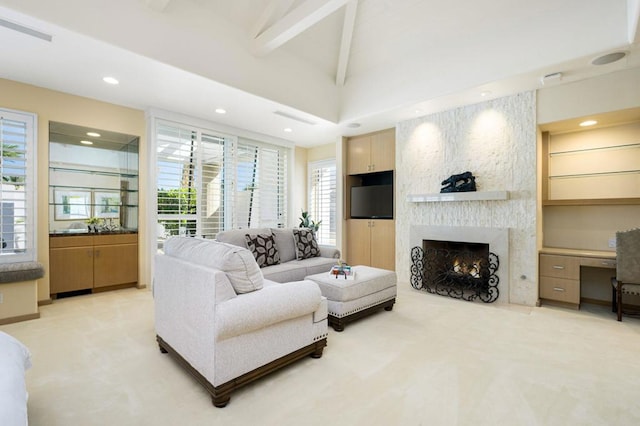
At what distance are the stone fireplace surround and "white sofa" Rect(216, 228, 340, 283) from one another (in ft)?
4.96

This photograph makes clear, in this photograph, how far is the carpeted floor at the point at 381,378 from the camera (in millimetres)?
1729

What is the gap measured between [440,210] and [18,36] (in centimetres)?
516

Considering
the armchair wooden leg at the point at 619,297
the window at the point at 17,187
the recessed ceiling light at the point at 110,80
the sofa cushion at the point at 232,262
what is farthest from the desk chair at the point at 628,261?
the window at the point at 17,187

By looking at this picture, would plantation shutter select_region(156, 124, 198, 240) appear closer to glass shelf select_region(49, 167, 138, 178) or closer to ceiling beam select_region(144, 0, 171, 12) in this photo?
glass shelf select_region(49, 167, 138, 178)

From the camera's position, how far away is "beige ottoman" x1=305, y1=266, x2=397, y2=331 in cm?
296

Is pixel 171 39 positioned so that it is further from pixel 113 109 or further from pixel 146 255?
pixel 146 255

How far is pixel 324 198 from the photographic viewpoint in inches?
265

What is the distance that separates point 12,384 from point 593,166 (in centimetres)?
563

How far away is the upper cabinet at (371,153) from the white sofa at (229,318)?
3678mm

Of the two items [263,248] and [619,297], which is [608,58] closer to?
[619,297]

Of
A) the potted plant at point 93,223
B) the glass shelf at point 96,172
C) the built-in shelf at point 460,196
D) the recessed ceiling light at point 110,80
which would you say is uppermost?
the recessed ceiling light at point 110,80

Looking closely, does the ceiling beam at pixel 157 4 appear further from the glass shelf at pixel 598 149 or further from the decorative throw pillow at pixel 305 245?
the glass shelf at pixel 598 149

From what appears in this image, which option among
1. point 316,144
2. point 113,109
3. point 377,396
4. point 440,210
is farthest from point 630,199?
point 113,109

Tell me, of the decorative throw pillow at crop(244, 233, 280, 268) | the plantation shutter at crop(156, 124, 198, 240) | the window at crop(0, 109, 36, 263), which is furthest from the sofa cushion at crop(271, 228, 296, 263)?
the window at crop(0, 109, 36, 263)
